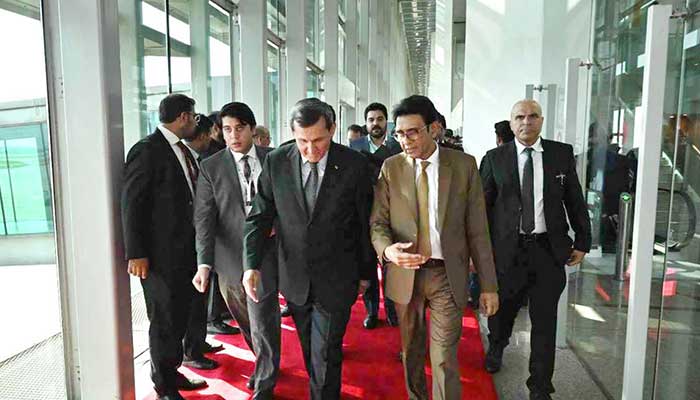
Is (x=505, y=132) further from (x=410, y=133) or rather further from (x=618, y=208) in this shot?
(x=410, y=133)

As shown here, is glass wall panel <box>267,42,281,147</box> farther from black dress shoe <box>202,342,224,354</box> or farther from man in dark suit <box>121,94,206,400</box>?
man in dark suit <box>121,94,206,400</box>

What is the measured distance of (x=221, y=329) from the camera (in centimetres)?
429

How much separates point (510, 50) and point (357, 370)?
4527 mm

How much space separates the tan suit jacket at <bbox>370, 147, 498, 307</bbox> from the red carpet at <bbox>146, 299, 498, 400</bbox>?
1086mm

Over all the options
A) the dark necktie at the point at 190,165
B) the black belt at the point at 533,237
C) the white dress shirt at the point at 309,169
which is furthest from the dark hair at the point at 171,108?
the black belt at the point at 533,237

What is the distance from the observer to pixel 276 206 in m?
2.48

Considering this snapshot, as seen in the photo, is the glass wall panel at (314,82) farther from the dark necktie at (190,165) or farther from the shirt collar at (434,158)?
the shirt collar at (434,158)

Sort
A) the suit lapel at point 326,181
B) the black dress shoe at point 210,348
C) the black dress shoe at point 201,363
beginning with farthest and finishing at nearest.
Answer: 1. the black dress shoe at point 210,348
2. the black dress shoe at point 201,363
3. the suit lapel at point 326,181

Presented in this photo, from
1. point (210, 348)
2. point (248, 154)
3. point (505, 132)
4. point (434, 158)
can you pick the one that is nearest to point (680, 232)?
point (434, 158)

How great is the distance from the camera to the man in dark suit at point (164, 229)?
2596mm

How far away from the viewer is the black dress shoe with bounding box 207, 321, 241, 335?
4.27m

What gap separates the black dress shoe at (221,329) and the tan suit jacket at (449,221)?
2355mm

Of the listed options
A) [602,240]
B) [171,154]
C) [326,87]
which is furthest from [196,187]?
[326,87]

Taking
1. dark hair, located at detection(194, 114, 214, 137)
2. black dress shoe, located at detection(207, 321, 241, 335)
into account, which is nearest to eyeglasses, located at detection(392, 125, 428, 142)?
dark hair, located at detection(194, 114, 214, 137)
